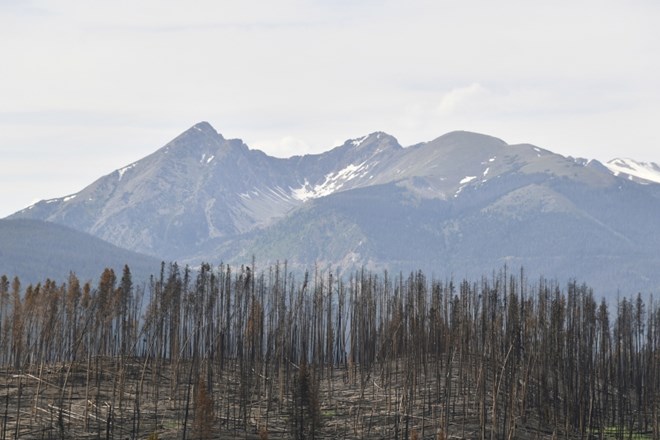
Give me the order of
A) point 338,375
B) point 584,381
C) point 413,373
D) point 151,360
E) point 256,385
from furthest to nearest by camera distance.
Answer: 1. point 338,375
2. point 151,360
3. point 256,385
4. point 413,373
5. point 584,381

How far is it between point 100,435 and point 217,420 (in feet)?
34.4

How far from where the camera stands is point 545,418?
3349 inches

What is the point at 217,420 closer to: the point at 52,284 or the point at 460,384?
the point at 460,384

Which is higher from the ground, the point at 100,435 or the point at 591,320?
the point at 591,320

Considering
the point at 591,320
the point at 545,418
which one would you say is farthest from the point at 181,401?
the point at 591,320

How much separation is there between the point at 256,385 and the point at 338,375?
23.6 metres

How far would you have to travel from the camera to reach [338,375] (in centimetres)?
11738

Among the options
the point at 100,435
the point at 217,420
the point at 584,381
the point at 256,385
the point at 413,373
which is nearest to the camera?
the point at 100,435

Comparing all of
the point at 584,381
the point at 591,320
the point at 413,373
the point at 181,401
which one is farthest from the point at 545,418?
the point at 181,401

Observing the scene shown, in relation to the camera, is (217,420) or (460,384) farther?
(460,384)

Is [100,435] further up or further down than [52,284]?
further down

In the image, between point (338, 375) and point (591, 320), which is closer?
point (591, 320)

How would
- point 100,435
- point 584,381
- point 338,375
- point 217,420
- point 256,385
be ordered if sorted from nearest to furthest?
1. point 100,435
2. point 217,420
3. point 584,381
4. point 256,385
5. point 338,375

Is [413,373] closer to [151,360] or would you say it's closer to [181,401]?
[181,401]
